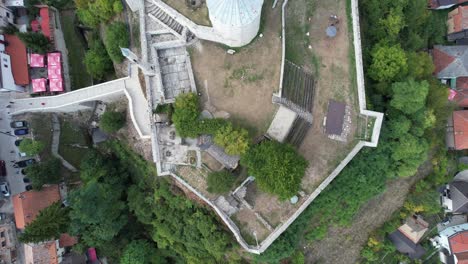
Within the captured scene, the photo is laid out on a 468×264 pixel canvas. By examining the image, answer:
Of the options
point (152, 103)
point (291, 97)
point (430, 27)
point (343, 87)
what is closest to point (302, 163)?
point (291, 97)

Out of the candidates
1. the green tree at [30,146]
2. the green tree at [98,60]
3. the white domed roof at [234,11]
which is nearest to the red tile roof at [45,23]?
the green tree at [98,60]

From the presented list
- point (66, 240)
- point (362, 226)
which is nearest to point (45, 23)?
point (66, 240)

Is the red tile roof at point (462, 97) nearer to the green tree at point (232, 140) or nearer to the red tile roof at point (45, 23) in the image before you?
the green tree at point (232, 140)

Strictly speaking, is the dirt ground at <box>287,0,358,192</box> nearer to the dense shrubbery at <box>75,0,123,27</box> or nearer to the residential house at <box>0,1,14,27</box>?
the dense shrubbery at <box>75,0,123,27</box>

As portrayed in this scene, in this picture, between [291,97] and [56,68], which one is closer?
[291,97]

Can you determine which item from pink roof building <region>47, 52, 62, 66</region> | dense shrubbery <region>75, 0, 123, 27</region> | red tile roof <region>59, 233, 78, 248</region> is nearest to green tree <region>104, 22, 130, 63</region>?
dense shrubbery <region>75, 0, 123, 27</region>

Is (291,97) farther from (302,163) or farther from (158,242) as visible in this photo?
(158,242)

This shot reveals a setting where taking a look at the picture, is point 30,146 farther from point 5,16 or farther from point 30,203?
point 5,16
